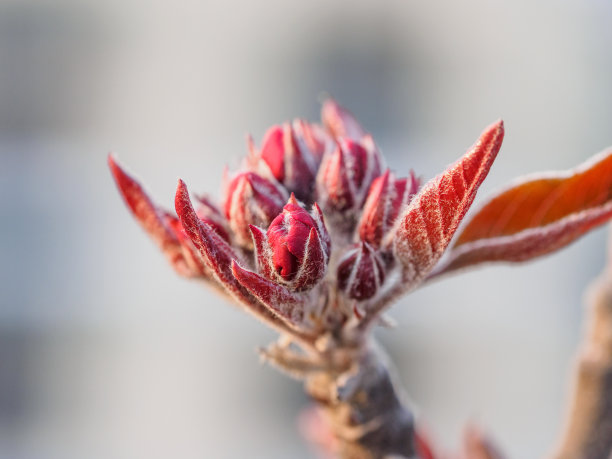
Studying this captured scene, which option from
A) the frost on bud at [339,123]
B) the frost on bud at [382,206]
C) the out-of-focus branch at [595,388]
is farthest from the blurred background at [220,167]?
the frost on bud at [382,206]

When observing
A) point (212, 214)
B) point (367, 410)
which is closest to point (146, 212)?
point (212, 214)

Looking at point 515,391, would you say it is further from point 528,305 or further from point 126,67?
point 126,67

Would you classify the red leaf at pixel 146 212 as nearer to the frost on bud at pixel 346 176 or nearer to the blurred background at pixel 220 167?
the frost on bud at pixel 346 176

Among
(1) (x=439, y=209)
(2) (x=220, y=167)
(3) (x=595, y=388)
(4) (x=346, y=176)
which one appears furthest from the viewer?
(2) (x=220, y=167)

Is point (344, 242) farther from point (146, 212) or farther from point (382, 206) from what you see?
point (146, 212)

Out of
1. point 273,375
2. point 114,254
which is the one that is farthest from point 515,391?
point 114,254
